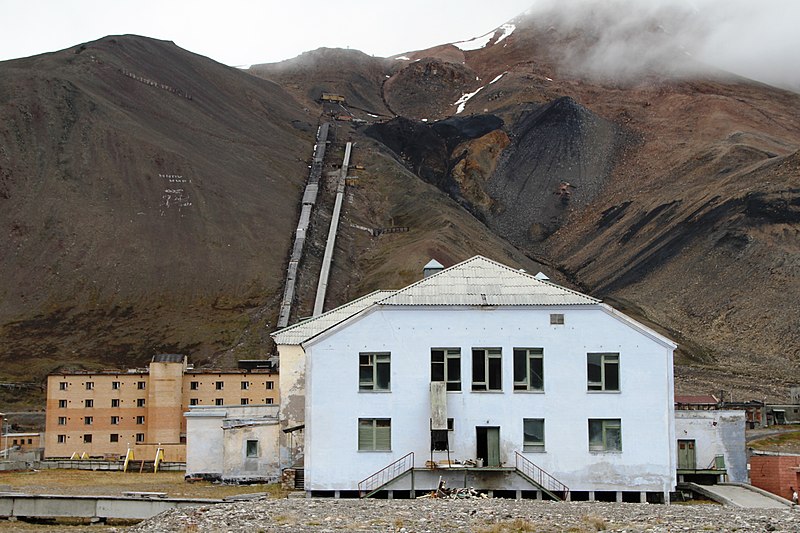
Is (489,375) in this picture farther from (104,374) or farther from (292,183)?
(292,183)

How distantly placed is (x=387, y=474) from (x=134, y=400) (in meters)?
36.2

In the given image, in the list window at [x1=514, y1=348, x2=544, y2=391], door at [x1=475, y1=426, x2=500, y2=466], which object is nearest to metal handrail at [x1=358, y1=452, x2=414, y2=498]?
door at [x1=475, y1=426, x2=500, y2=466]

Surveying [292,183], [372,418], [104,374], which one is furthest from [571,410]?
[292,183]

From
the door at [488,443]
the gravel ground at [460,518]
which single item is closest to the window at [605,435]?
the door at [488,443]

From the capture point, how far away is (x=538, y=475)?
34.0m

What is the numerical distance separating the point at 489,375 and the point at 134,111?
4334 inches

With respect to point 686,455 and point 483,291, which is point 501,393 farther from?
point 686,455

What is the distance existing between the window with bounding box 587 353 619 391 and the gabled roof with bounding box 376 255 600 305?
168 cm

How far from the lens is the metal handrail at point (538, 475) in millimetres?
33844

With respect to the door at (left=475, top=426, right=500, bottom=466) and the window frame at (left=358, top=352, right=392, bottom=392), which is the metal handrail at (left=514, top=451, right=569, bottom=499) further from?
the window frame at (left=358, top=352, right=392, bottom=392)

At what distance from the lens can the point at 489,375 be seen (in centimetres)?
3441

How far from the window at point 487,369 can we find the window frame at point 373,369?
2521 mm

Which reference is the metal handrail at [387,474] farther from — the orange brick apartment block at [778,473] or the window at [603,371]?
the orange brick apartment block at [778,473]

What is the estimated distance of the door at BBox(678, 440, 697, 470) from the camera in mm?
37062
